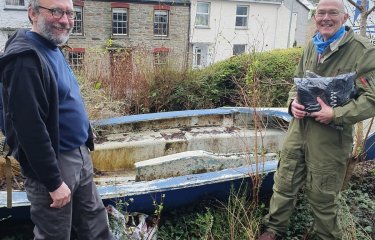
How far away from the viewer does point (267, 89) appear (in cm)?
630

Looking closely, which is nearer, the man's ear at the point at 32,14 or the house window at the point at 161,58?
the man's ear at the point at 32,14

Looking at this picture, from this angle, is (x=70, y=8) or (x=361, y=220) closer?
(x=70, y=8)

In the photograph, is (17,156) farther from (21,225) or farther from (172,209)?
(172,209)

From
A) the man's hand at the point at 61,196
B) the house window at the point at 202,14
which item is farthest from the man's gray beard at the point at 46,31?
the house window at the point at 202,14

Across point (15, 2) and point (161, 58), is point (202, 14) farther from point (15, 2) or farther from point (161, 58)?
point (161, 58)

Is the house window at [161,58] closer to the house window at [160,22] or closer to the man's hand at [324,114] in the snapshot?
the man's hand at [324,114]

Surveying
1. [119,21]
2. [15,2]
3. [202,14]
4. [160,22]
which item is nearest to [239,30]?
[202,14]

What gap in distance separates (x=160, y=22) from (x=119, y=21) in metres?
2.32

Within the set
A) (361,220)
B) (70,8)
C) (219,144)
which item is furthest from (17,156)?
(361,220)

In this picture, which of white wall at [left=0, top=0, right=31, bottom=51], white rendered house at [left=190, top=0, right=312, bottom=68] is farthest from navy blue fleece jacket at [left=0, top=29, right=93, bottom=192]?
white rendered house at [left=190, top=0, right=312, bottom=68]

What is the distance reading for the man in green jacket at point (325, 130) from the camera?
2.62m

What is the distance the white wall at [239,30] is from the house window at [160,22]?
1.63 metres

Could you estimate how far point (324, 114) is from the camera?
2.65 meters

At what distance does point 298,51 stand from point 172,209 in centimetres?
523
